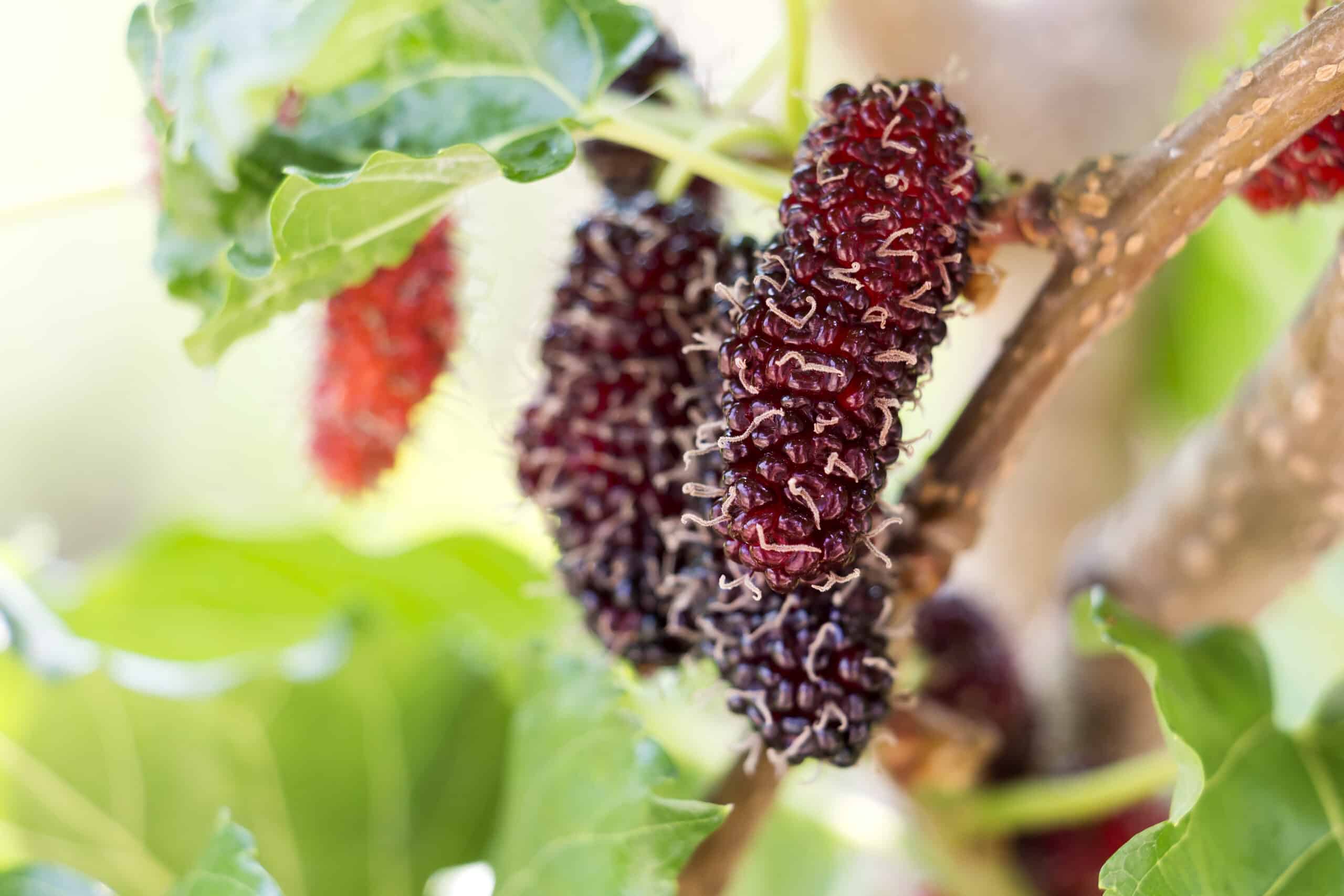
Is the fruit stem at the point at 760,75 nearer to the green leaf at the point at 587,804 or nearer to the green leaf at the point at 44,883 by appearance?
→ the green leaf at the point at 587,804

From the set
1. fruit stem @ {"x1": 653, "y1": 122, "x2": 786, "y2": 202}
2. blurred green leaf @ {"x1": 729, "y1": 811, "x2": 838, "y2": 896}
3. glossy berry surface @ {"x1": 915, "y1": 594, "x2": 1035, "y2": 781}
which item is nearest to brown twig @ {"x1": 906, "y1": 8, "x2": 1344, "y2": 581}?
fruit stem @ {"x1": 653, "y1": 122, "x2": 786, "y2": 202}

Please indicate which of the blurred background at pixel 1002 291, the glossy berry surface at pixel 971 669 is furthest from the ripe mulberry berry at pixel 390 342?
the glossy berry surface at pixel 971 669

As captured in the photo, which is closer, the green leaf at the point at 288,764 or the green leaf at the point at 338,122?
the green leaf at the point at 338,122

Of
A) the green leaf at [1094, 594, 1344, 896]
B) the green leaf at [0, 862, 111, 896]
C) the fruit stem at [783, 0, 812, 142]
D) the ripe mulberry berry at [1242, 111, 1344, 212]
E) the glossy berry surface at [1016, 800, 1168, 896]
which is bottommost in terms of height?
the green leaf at [0, 862, 111, 896]

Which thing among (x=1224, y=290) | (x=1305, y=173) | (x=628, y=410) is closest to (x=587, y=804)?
(x=628, y=410)

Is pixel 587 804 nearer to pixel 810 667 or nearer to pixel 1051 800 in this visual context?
pixel 810 667

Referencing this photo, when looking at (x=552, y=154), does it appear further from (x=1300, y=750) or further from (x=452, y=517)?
(x=452, y=517)

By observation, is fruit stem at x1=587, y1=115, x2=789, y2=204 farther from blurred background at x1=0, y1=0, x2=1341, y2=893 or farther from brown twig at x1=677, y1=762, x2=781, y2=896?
brown twig at x1=677, y1=762, x2=781, y2=896

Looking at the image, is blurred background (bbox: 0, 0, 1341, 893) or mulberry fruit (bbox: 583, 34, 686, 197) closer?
mulberry fruit (bbox: 583, 34, 686, 197)
